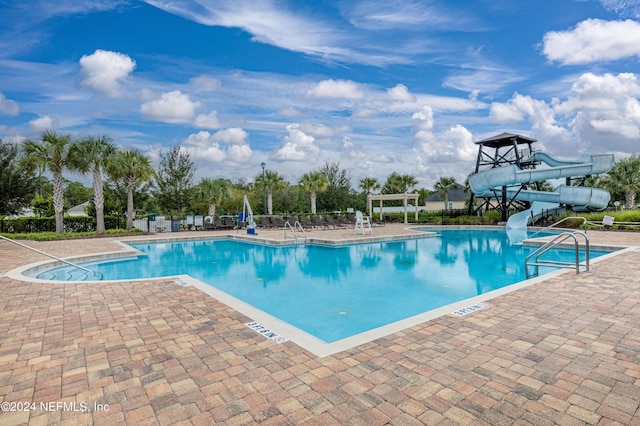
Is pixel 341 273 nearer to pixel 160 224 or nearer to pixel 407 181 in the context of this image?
pixel 160 224

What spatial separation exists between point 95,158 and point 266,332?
17144 mm

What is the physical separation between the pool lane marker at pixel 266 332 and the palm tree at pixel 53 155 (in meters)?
16.8

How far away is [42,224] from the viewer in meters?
18.2

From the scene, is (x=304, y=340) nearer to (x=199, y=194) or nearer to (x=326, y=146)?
(x=199, y=194)

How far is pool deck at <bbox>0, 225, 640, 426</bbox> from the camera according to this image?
2264 mm

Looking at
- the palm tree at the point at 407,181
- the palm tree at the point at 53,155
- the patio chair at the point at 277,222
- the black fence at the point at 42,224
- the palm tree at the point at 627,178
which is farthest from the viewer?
the palm tree at the point at 407,181

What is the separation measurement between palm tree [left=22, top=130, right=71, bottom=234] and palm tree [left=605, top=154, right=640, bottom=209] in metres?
35.4

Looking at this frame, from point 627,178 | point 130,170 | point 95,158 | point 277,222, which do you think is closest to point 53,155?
point 95,158

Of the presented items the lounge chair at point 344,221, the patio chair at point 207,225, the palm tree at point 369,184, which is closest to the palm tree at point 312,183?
the lounge chair at point 344,221

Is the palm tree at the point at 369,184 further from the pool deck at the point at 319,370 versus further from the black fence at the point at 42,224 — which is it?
the pool deck at the point at 319,370

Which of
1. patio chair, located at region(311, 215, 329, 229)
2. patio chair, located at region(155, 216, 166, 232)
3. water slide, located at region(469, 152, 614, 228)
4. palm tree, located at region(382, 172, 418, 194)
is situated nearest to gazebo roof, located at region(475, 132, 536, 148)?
water slide, located at region(469, 152, 614, 228)

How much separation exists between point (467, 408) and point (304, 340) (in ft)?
5.30

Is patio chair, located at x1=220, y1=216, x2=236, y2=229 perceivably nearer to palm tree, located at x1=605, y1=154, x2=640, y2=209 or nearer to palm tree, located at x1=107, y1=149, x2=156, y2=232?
palm tree, located at x1=107, y1=149, x2=156, y2=232

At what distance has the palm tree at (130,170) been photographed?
17906 millimetres
